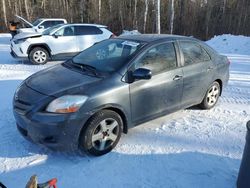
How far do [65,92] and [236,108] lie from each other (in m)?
3.77

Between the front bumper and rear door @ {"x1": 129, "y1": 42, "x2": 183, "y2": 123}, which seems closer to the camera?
the front bumper

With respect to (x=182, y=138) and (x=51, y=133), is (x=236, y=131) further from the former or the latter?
(x=51, y=133)

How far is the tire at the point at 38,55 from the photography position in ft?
32.4

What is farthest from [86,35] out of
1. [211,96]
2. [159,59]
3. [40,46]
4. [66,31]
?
[159,59]

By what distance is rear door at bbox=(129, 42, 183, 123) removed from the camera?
4.01 m

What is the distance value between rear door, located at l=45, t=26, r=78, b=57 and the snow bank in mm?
7301

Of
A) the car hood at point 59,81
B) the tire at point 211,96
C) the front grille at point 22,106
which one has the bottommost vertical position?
the tire at point 211,96

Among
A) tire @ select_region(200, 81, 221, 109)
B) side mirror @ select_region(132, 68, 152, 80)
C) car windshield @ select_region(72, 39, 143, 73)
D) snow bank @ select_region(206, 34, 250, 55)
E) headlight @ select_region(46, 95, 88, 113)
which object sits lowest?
snow bank @ select_region(206, 34, 250, 55)

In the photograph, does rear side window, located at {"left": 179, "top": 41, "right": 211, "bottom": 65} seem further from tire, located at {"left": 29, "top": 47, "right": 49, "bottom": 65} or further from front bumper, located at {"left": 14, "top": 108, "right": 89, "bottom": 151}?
tire, located at {"left": 29, "top": 47, "right": 49, "bottom": 65}

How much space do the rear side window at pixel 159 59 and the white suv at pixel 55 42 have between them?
22.1 feet

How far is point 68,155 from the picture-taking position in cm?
379

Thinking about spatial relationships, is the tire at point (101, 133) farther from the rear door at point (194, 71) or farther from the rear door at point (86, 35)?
the rear door at point (86, 35)

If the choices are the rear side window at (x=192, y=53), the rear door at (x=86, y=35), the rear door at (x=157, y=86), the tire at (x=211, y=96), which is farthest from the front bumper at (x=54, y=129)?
the rear door at (x=86, y=35)

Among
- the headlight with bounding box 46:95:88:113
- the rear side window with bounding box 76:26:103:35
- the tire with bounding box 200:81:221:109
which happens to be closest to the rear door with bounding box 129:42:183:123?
the headlight with bounding box 46:95:88:113
